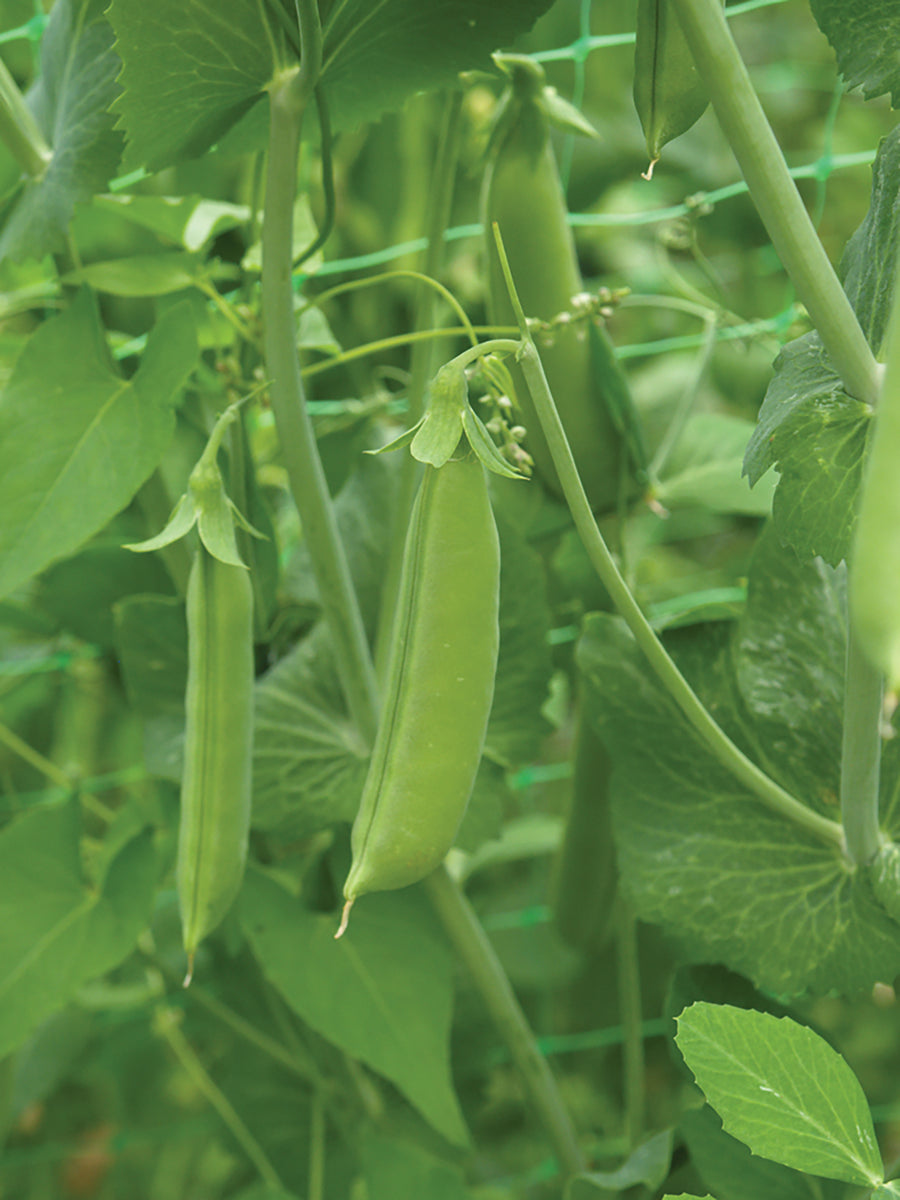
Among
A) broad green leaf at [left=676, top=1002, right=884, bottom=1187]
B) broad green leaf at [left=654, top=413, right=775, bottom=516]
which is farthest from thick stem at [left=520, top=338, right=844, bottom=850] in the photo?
broad green leaf at [left=654, top=413, right=775, bottom=516]

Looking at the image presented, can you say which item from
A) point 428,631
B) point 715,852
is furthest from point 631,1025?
point 428,631

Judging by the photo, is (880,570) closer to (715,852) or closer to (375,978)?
(715,852)

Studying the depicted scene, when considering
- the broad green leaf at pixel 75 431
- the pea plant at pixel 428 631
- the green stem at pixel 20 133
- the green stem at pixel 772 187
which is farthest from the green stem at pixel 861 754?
the green stem at pixel 20 133

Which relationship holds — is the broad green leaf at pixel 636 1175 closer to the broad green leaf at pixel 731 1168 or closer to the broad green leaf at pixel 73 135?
the broad green leaf at pixel 731 1168

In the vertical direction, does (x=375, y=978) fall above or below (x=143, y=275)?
below

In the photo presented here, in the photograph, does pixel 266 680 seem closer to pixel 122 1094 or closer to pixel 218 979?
pixel 218 979

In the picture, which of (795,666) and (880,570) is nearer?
(880,570)
